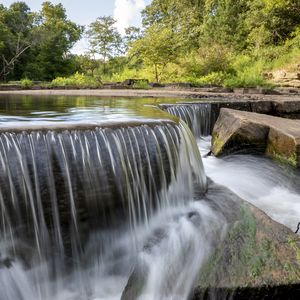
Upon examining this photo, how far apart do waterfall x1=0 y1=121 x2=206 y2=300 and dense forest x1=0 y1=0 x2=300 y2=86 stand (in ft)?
33.8

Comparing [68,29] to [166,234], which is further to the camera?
[68,29]

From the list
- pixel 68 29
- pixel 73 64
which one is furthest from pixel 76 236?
pixel 68 29

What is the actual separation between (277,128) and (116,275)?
3.62 m

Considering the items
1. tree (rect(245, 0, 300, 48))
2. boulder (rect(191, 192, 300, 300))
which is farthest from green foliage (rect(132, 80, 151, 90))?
boulder (rect(191, 192, 300, 300))

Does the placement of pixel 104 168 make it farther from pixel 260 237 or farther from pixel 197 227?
pixel 260 237

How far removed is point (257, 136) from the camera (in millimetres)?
5770

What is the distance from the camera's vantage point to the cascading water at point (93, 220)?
3.14 metres

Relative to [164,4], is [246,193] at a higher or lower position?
lower

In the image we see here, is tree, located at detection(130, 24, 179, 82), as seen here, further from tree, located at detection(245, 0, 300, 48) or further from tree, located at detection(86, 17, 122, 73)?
tree, located at detection(86, 17, 122, 73)

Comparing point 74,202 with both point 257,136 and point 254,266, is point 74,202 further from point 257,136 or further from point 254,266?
point 257,136

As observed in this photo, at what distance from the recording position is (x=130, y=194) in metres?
3.87

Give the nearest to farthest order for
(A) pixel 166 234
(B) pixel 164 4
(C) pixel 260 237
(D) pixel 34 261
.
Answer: (C) pixel 260 237, (D) pixel 34 261, (A) pixel 166 234, (B) pixel 164 4

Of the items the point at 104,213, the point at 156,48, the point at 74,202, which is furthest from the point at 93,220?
the point at 156,48

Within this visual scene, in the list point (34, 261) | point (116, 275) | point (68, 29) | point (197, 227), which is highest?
point (68, 29)
